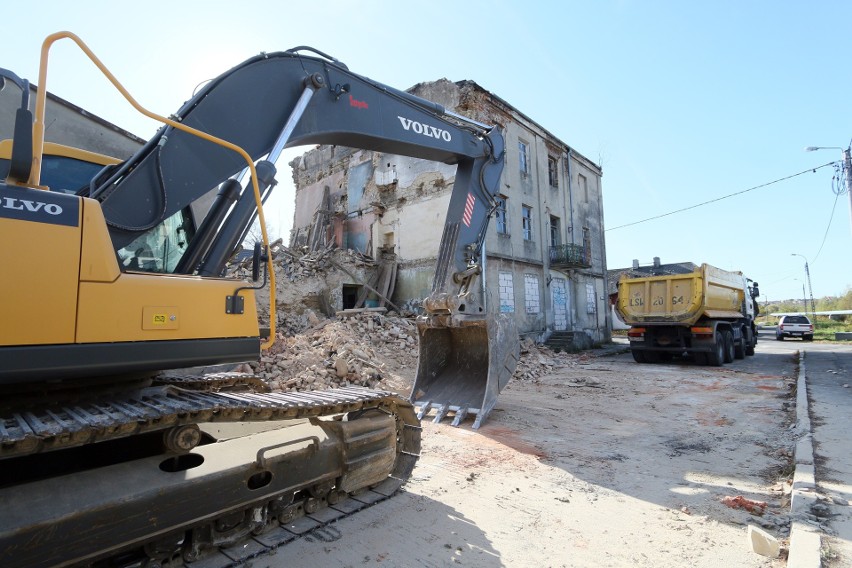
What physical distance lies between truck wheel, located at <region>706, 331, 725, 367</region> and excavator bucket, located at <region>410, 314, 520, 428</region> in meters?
9.27

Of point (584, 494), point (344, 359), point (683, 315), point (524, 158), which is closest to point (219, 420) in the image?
point (584, 494)

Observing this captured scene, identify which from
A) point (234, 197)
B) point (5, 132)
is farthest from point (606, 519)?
point (5, 132)

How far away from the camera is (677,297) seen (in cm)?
1330

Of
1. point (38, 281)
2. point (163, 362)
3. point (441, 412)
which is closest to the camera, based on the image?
point (38, 281)

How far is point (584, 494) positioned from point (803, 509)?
1536 mm

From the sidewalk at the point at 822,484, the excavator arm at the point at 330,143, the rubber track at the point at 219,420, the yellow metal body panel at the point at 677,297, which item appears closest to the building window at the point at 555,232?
the yellow metal body panel at the point at 677,297

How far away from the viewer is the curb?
271cm

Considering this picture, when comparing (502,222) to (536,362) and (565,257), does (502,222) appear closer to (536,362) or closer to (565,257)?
(565,257)

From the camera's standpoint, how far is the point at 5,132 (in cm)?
591

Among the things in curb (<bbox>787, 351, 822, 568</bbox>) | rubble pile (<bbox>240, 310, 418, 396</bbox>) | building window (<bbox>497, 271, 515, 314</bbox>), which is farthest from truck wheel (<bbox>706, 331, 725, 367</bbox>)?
rubble pile (<bbox>240, 310, 418, 396</bbox>)

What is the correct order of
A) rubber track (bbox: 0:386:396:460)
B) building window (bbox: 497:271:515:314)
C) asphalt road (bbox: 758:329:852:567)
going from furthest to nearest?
building window (bbox: 497:271:515:314), asphalt road (bbox: 758:329:852:567), rubber track (bbox: 0:386:396:460)

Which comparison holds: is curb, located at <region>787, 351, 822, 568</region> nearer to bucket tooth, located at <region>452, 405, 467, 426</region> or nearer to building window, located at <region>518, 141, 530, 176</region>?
bucket tooth, located at <region>452, 405, 467, 426</region>

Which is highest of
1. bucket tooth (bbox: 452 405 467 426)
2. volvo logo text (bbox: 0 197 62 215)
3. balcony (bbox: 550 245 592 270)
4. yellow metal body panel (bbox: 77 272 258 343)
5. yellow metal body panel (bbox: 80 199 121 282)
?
balcony (bbox: 550 245 592 270)

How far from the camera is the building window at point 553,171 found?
71.3 ft
